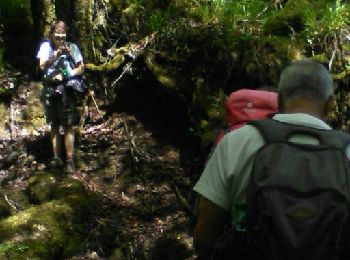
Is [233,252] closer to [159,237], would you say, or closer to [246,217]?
[246,217]

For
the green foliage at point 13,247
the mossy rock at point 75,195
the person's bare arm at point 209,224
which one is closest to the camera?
the person's bare arm at point 209,224

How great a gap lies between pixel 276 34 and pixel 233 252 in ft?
16.8

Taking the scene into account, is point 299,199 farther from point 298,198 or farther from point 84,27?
point 84,27

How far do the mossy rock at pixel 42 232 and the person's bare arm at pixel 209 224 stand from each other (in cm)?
353

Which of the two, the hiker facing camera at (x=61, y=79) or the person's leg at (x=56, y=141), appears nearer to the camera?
the hiker facing camera at (x=61, y=79)

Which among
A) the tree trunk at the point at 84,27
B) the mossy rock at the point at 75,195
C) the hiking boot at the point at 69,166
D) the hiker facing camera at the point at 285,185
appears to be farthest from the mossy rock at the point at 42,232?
the hiker facing camera at the point at 285,185

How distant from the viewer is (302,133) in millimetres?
2465

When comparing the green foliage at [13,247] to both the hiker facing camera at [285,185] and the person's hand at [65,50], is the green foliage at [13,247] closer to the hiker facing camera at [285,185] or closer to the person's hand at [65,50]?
the person's hand at [65,50]

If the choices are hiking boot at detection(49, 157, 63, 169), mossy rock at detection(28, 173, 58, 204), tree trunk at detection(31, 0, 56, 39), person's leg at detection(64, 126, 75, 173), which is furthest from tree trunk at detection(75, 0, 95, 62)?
mossy rock at detection(28, 173, 58, 204)

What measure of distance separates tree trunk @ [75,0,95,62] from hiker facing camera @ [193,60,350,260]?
6797 mm

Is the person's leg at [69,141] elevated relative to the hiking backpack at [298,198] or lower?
lower

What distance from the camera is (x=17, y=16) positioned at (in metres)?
10.9

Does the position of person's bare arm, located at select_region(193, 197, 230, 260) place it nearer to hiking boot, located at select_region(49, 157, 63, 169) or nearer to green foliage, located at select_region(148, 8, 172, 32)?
hiking boot, located at select_region(49, 157, 63, 169)

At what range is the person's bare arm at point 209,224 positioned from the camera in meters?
2.66
